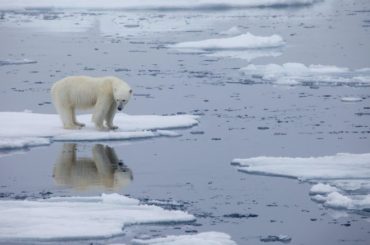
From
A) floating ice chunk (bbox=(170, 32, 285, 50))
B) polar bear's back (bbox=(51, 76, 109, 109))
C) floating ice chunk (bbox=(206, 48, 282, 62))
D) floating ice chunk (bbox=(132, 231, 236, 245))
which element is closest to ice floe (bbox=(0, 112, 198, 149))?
polar bear's back (bbox=(51, 76, 109, 109))

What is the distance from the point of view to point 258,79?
14.8m

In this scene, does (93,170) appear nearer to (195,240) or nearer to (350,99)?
(195,240)

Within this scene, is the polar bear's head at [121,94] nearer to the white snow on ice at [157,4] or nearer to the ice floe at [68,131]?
the ice floe at [68,131]

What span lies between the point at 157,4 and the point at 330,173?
22.4 meters

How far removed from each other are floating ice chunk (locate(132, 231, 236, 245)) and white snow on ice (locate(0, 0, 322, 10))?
23.7 metres

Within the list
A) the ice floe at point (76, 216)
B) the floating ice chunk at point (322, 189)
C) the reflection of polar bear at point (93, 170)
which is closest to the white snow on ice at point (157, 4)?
the reflection of polar bear at point (93, 170)

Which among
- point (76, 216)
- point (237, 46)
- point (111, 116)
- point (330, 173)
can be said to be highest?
point (237, 46)

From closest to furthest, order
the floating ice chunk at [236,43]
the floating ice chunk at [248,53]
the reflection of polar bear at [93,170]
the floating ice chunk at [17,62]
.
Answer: the reflection of polar bear at [93,170] < the floating ice chunk at [17,62] < the floating ice chunk at [248,53] < the floating ice chunk at [236,43]

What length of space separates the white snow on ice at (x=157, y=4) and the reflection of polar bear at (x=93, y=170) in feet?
67.5

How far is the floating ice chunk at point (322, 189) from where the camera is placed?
7.56 metres

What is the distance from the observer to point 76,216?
22.1ft

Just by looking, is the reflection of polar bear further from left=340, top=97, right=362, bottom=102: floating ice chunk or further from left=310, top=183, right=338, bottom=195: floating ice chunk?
left=340, top=97, right=362, bottom=102: floating ice chunk

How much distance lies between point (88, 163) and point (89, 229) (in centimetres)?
253

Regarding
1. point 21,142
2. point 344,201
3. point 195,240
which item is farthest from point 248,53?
point 195,240
